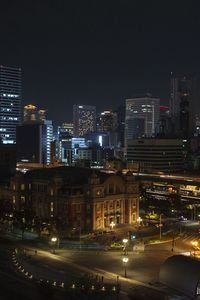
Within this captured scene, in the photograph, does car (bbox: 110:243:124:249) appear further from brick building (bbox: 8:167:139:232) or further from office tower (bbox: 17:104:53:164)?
office tower (bbox: 17:104:53:164)

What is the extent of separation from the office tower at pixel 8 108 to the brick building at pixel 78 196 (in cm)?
12324

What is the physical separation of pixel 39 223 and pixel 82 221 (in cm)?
501

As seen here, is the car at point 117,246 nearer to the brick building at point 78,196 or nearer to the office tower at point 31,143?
the brick building at point 78,196

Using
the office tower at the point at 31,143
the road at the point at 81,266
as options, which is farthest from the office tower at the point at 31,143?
the road at the point at 81,266

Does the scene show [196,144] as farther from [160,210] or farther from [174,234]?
[174,234]

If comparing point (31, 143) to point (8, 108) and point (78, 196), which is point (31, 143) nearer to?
point (8, 108)

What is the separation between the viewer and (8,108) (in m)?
195

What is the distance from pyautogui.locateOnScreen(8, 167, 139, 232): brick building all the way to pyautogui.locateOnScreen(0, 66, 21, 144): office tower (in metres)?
123

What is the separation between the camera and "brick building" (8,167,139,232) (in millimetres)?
59219

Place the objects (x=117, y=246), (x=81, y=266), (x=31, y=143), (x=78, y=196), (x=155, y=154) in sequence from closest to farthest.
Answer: (x=81, y=266), (x=117, y=246), (x=78, y=196), (x=155, y=154), (x=31, y=143)

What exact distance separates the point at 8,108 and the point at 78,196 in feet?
463

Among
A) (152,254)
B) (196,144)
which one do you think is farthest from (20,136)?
(152,254)

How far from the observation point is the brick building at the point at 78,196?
194 ft

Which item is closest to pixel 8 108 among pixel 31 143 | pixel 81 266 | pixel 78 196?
pixel 31 143
